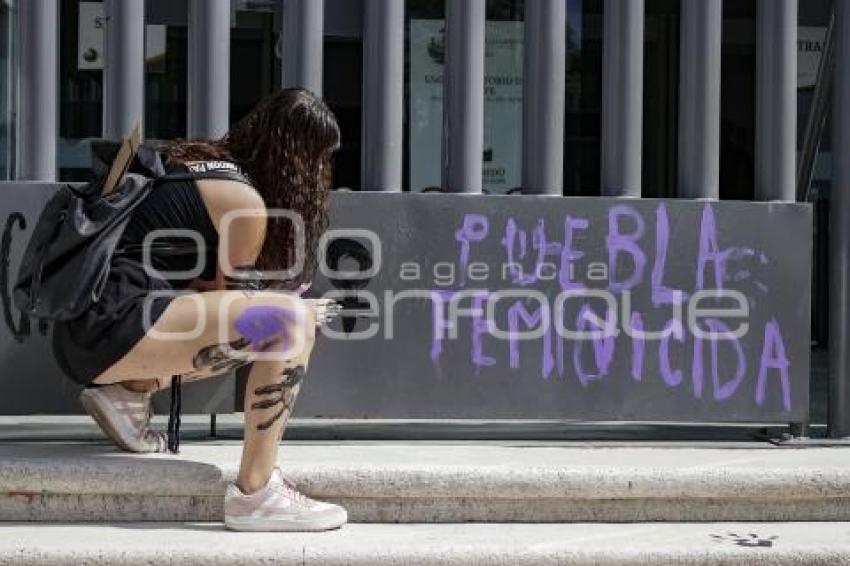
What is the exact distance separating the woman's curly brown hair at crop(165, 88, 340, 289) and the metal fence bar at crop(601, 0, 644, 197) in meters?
1.22

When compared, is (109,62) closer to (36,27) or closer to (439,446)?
(36,27)

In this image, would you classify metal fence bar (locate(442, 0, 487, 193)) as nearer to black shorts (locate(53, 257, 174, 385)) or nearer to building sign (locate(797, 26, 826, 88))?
black shorts (locate(53, 257, 174, 385))

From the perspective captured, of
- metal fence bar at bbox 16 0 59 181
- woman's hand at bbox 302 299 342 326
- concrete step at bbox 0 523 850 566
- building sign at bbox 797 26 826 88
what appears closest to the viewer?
concrete step at bbox 0 523 850 566

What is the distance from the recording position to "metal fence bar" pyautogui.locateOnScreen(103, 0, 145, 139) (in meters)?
4.59

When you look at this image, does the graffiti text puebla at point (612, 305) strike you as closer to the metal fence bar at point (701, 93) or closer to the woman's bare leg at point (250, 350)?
the metal fence bar at point (701, 93)

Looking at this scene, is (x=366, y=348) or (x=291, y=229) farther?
(x=366, y=348)

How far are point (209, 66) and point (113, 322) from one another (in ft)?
4.02

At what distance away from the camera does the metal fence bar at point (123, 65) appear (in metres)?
4.59

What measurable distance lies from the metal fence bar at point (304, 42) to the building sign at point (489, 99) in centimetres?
441

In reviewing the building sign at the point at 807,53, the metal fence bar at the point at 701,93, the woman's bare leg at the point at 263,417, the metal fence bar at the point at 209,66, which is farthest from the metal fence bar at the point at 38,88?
the building sign at the point at 807,53

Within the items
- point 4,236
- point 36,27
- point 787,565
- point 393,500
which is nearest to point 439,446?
point 393,500

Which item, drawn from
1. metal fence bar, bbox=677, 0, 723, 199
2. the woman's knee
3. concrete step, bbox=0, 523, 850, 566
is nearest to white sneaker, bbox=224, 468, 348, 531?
concrete step, bbox=0, 523, 850, 566

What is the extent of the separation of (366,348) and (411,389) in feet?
0.74

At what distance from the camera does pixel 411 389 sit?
4617 millimetres
